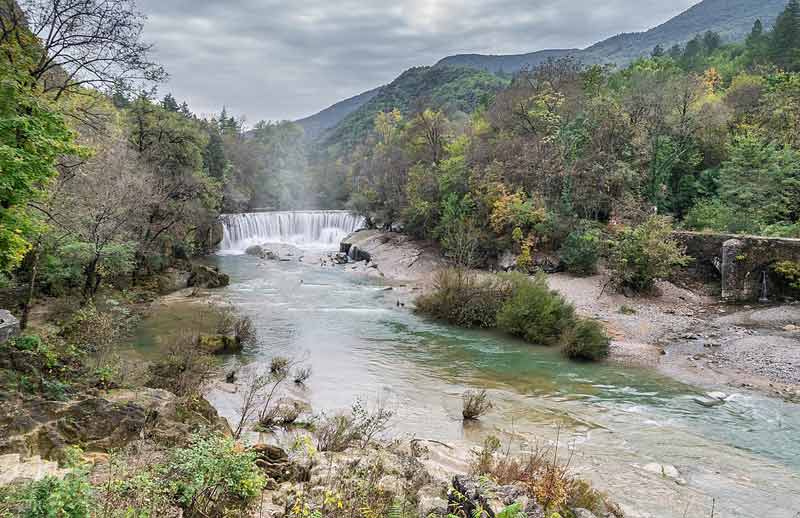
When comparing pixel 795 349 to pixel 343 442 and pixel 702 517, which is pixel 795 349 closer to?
pixel 702 517

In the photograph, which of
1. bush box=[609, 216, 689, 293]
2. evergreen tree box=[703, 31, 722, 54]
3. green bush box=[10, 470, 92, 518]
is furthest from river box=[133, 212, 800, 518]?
evergreen tree box=[703, 31, 722, 54]

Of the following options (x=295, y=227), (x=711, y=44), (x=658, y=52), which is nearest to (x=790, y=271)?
(x=295, y=227)

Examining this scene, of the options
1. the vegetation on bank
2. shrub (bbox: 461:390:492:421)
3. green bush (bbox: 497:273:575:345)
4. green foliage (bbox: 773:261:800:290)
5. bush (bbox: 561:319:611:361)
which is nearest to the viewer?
shrub (bbox: 461:390:492:421)

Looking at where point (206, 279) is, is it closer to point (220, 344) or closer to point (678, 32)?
point (220, 344)

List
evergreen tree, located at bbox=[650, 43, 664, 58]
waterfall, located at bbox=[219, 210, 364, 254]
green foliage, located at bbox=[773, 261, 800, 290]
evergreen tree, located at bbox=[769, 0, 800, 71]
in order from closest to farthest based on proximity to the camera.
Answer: green foliage, located at bbox=[773, 261, 800, 290] < waterfall, located at bbox=[219, 210, 364, 254] < evergreen tree, located at bbox=[769, 0, 800, 71] < evergreen tree, located at bbox=[650, 43, 664, 58]

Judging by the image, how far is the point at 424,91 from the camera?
314 feet

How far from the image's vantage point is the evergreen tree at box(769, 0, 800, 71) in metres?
44.8

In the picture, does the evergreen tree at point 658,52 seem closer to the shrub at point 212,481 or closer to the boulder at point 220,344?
the boulder at point 220,344

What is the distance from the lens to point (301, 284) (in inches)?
1033

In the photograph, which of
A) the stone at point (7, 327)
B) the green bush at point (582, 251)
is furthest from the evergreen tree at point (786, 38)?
the stone at point (7, 327)

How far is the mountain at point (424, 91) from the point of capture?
81625mm

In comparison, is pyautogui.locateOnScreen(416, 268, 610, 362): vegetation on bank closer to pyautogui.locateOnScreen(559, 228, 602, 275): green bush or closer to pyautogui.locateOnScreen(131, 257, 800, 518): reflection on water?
pyautogui.locateOnScreen(131, 257, 800, 518): reflection on water

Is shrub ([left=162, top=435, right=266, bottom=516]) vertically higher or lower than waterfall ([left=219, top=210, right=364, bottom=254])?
lower

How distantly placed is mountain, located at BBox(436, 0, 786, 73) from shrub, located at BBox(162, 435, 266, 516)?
155m
